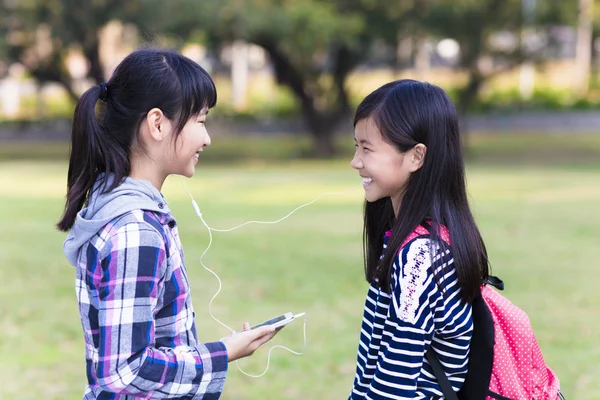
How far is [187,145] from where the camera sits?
5.87ft

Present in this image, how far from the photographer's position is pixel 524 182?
14.6m

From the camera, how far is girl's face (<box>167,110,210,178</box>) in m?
1.78

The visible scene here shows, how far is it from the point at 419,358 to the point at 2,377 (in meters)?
3.20

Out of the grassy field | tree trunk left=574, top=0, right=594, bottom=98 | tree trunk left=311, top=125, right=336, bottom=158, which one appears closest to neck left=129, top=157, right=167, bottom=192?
the grassy field

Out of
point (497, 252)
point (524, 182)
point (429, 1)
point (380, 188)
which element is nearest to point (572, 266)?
point (497, 252)

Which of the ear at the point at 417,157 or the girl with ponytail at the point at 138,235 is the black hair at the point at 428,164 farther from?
the girl with ponytail at the point at 138,235

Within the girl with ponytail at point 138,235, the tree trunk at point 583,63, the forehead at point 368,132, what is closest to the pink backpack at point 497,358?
the forehead at point 368,132

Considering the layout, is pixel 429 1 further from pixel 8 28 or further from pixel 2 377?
pixel 2 377

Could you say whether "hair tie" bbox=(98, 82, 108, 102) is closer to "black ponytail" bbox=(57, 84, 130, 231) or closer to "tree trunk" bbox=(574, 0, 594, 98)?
"black ponytail" bbox=(57, 84, 130, 231)

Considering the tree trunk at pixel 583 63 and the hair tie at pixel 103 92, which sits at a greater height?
the hair tie at pixel 103 92

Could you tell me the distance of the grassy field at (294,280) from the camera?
439 centimetres

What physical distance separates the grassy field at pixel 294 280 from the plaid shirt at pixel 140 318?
147cm

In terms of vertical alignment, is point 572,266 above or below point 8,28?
below

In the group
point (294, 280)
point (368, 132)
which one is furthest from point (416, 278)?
point (294, 280)
